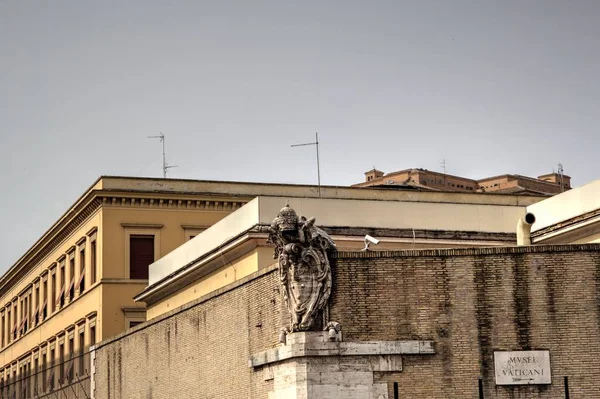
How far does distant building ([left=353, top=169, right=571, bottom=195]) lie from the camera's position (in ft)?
247

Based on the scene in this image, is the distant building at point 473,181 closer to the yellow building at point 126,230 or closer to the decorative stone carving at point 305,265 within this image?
the yellow building at point 126,230

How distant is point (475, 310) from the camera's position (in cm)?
2725

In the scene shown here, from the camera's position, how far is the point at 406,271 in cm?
2744

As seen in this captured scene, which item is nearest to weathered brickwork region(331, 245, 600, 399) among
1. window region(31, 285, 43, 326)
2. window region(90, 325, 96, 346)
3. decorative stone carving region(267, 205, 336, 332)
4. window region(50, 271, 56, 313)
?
decorative stone carving region(267, 205, 336, 332)

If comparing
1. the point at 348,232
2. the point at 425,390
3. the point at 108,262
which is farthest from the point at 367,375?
the point at 108,262

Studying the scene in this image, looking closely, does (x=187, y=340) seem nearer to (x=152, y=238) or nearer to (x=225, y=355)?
(x=225, y=355)

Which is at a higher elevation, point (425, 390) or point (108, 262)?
point (108, 262)

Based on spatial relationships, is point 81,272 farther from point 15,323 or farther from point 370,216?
point 370,216

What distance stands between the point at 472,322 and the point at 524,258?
1.63 m

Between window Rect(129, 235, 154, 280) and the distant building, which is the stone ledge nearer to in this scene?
window Rect(129, 235, 154, 280)

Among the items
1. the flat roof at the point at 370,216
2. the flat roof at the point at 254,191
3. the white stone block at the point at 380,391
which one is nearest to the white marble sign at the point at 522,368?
the white stone block at the point at 380,391

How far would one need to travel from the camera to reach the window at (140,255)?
2047 inches

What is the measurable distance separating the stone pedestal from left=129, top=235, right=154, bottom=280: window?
1002 inches

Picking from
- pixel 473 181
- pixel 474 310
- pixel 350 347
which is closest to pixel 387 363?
pixel 350 347
